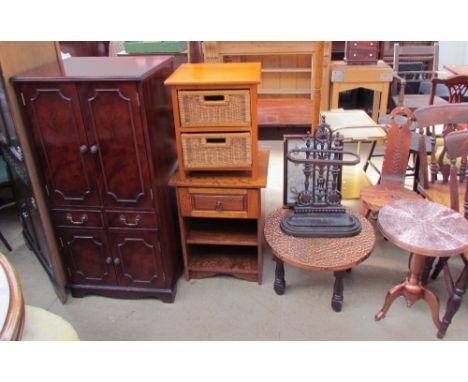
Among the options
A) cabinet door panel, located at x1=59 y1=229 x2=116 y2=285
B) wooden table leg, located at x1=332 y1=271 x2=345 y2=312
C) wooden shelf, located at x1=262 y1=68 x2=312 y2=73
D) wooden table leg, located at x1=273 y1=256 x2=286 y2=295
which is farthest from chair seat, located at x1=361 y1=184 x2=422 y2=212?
wooden shelf, located at x1=262 y1=68 x2=312 y2=73

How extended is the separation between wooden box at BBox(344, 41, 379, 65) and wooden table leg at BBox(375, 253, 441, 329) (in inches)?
114

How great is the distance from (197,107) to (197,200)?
0.51 m

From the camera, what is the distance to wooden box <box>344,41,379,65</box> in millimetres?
4191

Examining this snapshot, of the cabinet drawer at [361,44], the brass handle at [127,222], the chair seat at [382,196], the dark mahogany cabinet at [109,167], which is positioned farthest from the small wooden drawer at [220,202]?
the cabinet drawer at [361,44]

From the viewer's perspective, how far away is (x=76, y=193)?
203cm

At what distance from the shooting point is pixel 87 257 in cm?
221

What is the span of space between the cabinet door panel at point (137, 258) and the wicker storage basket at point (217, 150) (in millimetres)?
468

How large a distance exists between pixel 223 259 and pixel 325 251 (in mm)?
712

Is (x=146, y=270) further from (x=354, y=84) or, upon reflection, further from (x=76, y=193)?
(x=354, y=84)

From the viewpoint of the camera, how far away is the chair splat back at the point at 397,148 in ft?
7.93

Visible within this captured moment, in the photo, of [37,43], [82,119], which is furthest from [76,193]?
[37,43]

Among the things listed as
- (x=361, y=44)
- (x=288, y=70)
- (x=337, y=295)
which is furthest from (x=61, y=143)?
(x=361, y=44)

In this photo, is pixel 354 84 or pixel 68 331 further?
pixel 354 84

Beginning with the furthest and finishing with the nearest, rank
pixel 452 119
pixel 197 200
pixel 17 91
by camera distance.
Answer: pixel 452 119 < pixel 197 200 < pixel 17 91
